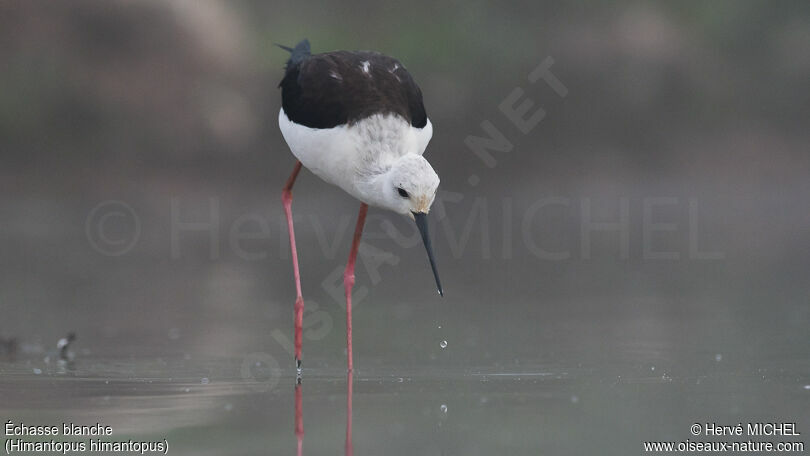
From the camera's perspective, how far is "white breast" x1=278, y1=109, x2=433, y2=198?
7.62 meters

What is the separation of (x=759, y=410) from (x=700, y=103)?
12474 millimetres

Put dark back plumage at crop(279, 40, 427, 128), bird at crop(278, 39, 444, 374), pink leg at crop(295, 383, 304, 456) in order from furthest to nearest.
A: dark back plumage at crop(279, 40, 427, 128), bird at crop(278, 39, 444, 374), pink leg at crop(295, 383, 304, 456)

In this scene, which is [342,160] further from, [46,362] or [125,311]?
[125,311]

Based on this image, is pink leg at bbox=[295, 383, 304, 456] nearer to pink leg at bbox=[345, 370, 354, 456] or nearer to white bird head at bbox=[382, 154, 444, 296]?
pink leg at bbox=[345, 370, 354, 456]

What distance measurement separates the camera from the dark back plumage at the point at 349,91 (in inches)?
306

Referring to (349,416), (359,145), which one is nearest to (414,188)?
(359,145)

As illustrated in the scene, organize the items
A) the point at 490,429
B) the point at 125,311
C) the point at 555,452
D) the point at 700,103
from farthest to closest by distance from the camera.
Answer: the point at 700,103
the point at 125,311
the point at 490,429
the point at 555,452

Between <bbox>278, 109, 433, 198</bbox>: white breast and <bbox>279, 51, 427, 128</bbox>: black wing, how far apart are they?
1.9 inches

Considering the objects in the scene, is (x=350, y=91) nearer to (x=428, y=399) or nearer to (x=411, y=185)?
(x=411, y=185)

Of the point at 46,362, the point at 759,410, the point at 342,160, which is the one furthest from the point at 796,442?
the point at 46,362

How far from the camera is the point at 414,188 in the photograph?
283 inches

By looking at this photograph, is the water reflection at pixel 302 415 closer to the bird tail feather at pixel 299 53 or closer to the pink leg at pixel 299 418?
the pink leg at pixel 299 418

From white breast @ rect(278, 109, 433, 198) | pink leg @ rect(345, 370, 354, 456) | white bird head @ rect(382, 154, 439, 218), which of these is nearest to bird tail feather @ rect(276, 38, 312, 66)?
white breast @ rect(278, 109, 433, 198)

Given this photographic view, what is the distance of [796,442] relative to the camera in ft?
17.8
